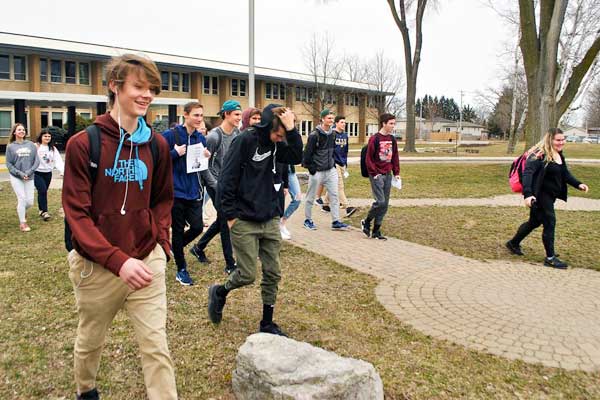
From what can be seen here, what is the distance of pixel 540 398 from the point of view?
3383 millimetres

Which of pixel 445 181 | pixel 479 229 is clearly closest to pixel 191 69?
pixel 445 181

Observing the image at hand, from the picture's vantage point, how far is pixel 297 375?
2.95m

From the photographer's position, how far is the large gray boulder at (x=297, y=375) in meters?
2.89

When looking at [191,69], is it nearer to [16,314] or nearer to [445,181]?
[445,181]

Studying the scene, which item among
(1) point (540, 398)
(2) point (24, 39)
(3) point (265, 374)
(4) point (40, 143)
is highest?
(2) point (24, 39)

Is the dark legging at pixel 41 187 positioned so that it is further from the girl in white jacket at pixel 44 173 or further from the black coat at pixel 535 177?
the black coat at pixel 535 177

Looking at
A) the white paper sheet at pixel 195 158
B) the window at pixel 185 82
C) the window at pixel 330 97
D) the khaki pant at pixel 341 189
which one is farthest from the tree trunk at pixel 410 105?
the white paper sheet at pixel 195 158

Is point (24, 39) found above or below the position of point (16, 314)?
above

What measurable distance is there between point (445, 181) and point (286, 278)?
1288 centimetres

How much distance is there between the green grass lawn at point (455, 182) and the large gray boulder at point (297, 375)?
1059 centimetres

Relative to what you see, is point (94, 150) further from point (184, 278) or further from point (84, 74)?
point (84, 74)

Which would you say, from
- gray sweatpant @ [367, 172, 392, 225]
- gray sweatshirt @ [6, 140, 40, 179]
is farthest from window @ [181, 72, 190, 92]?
gray sweatpant @ [367, 172, 392, 225]

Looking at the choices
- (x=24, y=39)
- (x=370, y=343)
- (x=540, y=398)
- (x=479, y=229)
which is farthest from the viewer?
(x=24, y=39)

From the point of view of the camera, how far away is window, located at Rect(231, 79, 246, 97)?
50.2 meters
